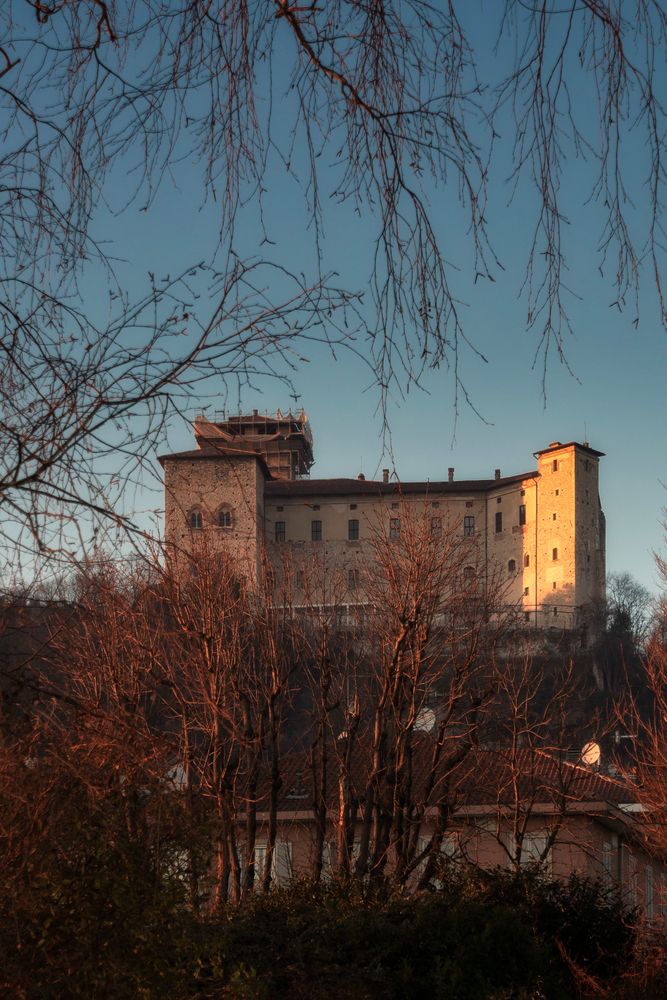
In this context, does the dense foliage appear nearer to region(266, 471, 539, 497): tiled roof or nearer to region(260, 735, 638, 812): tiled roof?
region(260, 735, 638, 812): tiled roof

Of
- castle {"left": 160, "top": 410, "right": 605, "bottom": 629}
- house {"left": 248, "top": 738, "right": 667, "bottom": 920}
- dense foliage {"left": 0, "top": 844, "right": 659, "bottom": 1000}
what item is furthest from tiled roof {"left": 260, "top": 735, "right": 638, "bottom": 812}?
castle {"left": 160, "top": 410, "right": 605, "bottom": 629}

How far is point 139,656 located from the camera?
9.91 metres

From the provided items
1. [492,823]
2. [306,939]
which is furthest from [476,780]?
[306,939]

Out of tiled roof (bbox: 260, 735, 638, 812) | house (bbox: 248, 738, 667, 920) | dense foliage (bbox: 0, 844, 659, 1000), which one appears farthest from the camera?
tiled roof (bbox: 260, 735, 638, 812)

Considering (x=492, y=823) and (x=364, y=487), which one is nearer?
(x=492, y=823)

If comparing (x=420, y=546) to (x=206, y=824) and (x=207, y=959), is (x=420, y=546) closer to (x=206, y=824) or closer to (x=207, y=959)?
(x=207, y=959)

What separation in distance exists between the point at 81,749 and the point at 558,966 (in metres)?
6.12

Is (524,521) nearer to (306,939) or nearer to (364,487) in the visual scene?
(364,487)

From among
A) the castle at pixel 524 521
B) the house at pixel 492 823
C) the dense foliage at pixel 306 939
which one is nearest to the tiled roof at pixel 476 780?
the house at pixel 492 823

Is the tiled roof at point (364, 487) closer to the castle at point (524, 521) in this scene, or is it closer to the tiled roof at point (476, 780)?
the castle at point (524, 521)

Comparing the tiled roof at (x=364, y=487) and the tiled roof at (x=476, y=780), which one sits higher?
the tiled roof at (x=364, y=487)

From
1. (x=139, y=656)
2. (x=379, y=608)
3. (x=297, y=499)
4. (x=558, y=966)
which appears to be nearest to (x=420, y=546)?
(x=379, y=608)

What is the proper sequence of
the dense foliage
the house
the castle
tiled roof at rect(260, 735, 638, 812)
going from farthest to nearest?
1. the castle
2. tiled roof at rect(260, 735, 638, 812)
3. the house
4. the dense foliage

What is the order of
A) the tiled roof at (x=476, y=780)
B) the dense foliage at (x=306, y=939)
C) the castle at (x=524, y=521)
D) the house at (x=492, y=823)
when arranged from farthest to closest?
1. the castle at (x=524, y=521)
2. the tiled roof at (x=476, y=780)
3. the house at (x=492, y=823)
4. the dense foliage at (x=306, y=939)
